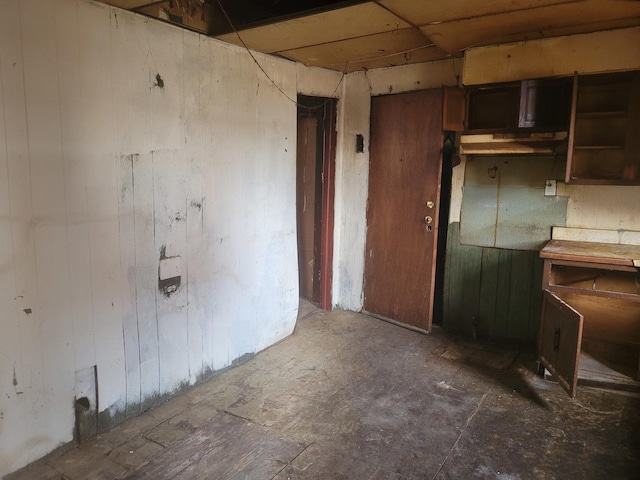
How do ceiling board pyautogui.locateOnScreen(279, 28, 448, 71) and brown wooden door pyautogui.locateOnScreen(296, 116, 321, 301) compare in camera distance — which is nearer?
ceiling board pyautogui.locateOnScreen(279, 28, 448, 71)

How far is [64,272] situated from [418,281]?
2.78m

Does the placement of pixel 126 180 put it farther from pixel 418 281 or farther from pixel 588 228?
pixel 588 228

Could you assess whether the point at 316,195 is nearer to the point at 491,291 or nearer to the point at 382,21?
the point at 491,291

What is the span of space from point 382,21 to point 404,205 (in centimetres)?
175

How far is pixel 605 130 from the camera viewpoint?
3230 mm

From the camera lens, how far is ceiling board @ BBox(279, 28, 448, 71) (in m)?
3.05

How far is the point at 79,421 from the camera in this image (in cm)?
236

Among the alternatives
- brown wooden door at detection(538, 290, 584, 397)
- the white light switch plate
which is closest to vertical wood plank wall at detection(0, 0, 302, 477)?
the white light switch plate

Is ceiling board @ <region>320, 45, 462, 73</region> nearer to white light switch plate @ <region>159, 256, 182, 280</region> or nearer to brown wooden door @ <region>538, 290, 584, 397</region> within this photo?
brown wooden door @ <region>538, 290, 584, 397</region>

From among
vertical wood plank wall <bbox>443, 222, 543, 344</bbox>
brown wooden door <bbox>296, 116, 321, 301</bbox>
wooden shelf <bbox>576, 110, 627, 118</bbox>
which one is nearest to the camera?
wooden shelf <bbox>576, 110, 627, 118</bbox>

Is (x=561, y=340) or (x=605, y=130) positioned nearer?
(x=561, y=340)

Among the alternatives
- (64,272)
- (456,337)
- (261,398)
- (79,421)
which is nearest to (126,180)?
(64,272)

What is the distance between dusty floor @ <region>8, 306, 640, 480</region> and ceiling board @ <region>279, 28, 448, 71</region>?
7.56 feet

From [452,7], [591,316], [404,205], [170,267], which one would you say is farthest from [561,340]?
[170,267]
